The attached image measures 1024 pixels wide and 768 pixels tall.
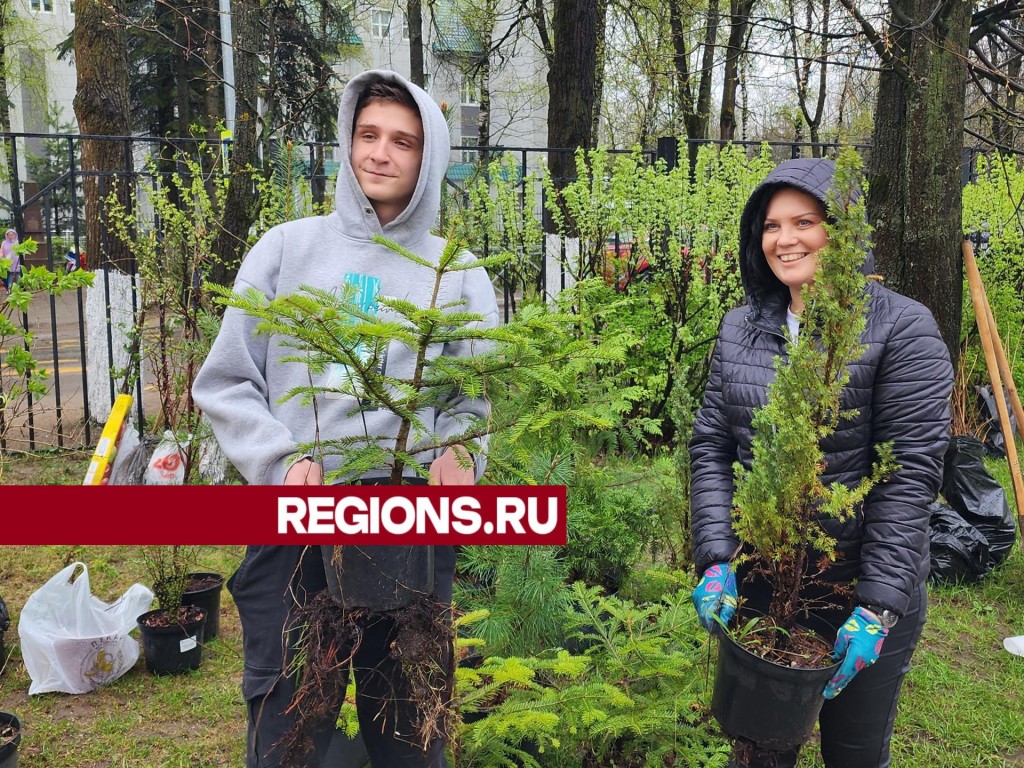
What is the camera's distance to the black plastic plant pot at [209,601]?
12.2 ft

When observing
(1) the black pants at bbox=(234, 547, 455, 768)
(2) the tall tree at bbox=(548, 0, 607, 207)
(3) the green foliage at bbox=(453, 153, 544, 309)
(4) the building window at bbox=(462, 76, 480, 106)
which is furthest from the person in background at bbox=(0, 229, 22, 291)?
(4) the building window at bbox=(462, 76, 480, 106)

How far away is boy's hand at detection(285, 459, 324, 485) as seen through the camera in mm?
1681

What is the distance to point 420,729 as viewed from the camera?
1.78m

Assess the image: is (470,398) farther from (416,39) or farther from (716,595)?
(416,39)

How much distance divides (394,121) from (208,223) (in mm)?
3565

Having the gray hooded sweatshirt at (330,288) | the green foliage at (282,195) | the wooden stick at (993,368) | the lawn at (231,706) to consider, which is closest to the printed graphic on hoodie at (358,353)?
the gray hooded sweatshirt at (330,288)

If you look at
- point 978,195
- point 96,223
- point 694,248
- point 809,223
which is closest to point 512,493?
point 809,223

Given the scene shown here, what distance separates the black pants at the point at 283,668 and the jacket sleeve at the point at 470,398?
275mm

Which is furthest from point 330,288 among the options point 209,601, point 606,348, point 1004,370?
point 1004,370

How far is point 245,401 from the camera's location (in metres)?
1.79

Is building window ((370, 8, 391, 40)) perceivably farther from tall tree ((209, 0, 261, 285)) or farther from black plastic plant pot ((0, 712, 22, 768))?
black plastic plant pot ((0, 712, 22, 768))

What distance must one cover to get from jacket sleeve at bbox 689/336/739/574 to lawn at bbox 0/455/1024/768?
125 cm

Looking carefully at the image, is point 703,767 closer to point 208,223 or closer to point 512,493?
point 512,493

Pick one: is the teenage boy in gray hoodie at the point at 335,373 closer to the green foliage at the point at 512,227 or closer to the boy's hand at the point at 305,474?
the boy's hand at the point at 305,474
